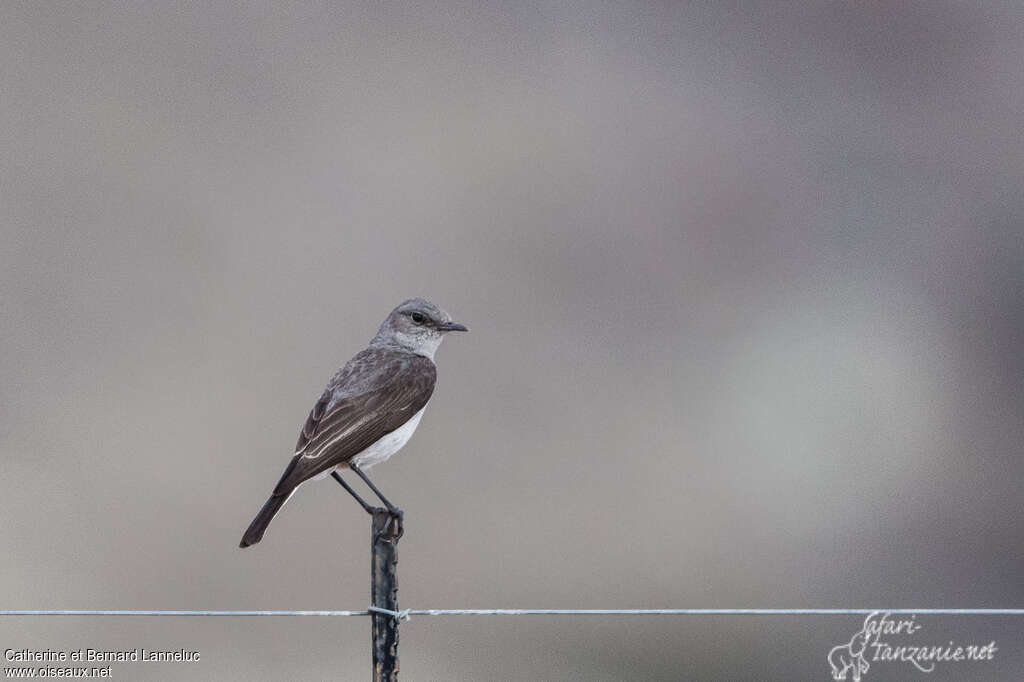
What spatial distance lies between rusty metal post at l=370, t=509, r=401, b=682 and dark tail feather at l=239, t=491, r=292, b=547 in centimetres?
Result: 137

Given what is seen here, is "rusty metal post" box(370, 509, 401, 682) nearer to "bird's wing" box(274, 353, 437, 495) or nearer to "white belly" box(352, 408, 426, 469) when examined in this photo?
"bird's wing" box(274, 353, 437, 495)

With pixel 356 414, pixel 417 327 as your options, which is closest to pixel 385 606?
pixel 356 414

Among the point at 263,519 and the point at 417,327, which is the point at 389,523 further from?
the point at 417,327

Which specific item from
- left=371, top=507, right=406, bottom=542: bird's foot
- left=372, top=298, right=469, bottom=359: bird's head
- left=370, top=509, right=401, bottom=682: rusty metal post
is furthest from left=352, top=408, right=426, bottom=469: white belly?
left=370, top=509, right=401, bottom=682: rusty metal post

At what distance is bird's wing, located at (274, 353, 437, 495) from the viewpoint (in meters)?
8.16

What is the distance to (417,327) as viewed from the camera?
9852mm

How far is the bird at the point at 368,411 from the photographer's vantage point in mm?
8109

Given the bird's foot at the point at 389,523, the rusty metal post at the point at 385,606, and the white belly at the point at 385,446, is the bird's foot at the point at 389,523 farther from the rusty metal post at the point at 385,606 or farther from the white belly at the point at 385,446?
the white belly at the point at 385,446

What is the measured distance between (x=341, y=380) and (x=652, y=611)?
377 cm

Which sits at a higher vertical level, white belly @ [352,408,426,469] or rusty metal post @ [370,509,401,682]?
white belly @ [352,408,426,469]

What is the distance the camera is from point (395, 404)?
8703 mm

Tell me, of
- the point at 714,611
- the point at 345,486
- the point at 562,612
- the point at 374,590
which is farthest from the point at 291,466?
the point at 714,611

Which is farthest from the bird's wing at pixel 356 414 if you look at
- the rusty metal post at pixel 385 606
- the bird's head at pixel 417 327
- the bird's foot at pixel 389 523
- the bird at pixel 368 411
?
the rusty metal post at pixel 385 606

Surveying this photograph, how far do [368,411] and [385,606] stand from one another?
7.91 ft
